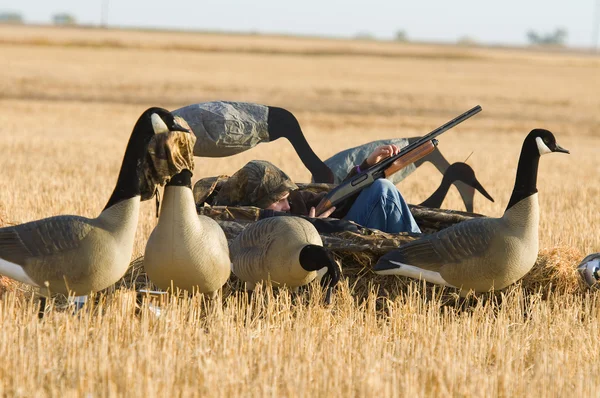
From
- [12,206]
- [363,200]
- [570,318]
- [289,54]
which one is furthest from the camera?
[289,54]

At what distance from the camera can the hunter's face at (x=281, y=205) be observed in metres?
7.05

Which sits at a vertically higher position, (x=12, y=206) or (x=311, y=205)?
(x=12, y=206)

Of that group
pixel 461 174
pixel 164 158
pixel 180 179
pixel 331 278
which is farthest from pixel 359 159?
pixel 164 158

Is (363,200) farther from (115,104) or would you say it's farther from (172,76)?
(172,76)

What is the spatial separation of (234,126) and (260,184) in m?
0.54

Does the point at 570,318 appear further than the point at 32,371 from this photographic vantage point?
Yes

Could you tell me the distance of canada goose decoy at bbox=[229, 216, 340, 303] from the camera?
223 inches

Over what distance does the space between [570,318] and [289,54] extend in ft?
199

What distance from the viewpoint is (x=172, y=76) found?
42.6 metres

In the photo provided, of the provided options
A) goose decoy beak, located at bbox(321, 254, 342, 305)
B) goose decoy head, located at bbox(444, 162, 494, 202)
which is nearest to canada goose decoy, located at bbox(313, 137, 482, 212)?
goose decoy head, located at bbox(444, 162, 494, 202)

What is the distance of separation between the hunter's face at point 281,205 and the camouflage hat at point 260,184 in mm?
28

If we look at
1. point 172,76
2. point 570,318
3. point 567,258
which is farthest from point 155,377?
point 172,76

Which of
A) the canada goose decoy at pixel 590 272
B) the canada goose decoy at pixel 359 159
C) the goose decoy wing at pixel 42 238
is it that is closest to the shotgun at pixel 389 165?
the canada goose decoy at pixel 359 159

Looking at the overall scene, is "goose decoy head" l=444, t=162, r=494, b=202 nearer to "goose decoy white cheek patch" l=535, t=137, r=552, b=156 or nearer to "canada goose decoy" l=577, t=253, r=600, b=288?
"canada goose decoy" l=577, t=253, r=600, b=288
